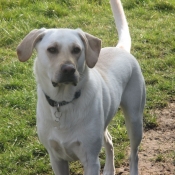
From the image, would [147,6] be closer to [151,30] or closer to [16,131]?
[151,30]

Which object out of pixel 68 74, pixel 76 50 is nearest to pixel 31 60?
pixel 76 50

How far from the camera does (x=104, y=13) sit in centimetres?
920

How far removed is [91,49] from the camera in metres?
4.28

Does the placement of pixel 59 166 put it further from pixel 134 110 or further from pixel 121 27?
pixel 121 27

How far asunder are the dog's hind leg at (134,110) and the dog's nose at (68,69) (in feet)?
3.50

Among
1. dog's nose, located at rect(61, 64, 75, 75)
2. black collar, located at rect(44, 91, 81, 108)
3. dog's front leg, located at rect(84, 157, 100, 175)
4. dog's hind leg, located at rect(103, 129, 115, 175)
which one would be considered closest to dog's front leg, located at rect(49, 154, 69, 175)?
dog's front leg, located at rect(84, 157, 100, 175)

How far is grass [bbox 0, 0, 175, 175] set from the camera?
17.8 feet

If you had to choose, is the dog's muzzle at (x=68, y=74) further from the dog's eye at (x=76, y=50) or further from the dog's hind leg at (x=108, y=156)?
the dog's hind leg at (x=108, y=156)

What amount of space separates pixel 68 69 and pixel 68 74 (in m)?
0.05

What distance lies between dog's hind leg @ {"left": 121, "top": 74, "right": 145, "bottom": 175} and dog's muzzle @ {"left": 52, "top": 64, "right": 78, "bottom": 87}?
3.22ft

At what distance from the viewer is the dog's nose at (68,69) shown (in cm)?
395

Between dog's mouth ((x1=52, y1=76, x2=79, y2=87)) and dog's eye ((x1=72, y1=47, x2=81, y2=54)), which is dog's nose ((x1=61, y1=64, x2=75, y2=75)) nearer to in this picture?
dog's mouth ((x1=52, y1=76, x2=79, y2=87))

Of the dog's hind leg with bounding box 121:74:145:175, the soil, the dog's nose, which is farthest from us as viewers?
the soil

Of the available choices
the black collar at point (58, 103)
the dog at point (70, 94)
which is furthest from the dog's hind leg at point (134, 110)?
the black collar at point (58, 103)
